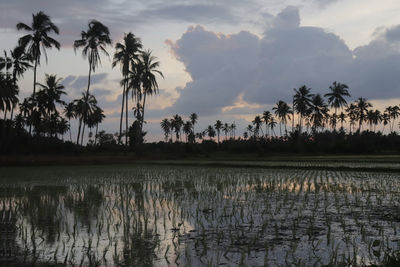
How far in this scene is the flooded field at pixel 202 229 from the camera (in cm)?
507

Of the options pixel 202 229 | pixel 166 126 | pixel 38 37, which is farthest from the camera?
pixel 166 126

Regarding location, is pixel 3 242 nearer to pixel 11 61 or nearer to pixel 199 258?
pixel 199 258

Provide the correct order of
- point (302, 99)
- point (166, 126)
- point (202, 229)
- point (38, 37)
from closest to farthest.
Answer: point (202, 229) → point (38, 37) → point (302, 99) → point (166, 126)

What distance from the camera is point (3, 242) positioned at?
20.0ft

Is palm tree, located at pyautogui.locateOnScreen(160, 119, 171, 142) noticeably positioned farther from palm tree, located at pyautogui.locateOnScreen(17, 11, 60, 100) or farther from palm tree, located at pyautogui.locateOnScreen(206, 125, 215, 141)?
palm tree, located at pyautogui.locateOnScreen(17, 11, 60, 100)

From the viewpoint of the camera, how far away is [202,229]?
262 inches

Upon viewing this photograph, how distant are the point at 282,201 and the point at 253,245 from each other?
4852 millimetres

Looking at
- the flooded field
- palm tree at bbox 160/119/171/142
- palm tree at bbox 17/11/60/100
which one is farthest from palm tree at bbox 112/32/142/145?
palm tree at bbox 160/119/171/142

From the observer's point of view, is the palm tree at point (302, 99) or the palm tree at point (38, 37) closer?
the palm tree at point (38, 37)

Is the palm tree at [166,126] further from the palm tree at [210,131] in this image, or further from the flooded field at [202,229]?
the flooded field at [202,229]

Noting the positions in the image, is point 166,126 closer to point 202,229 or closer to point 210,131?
point 210,131

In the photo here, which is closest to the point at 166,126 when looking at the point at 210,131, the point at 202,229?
the point at 210,131

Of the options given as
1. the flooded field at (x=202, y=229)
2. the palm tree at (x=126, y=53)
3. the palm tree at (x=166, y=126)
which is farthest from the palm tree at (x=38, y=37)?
the palm tree at (x=166, y=126)

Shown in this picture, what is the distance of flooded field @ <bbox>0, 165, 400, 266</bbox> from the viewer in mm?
5074
